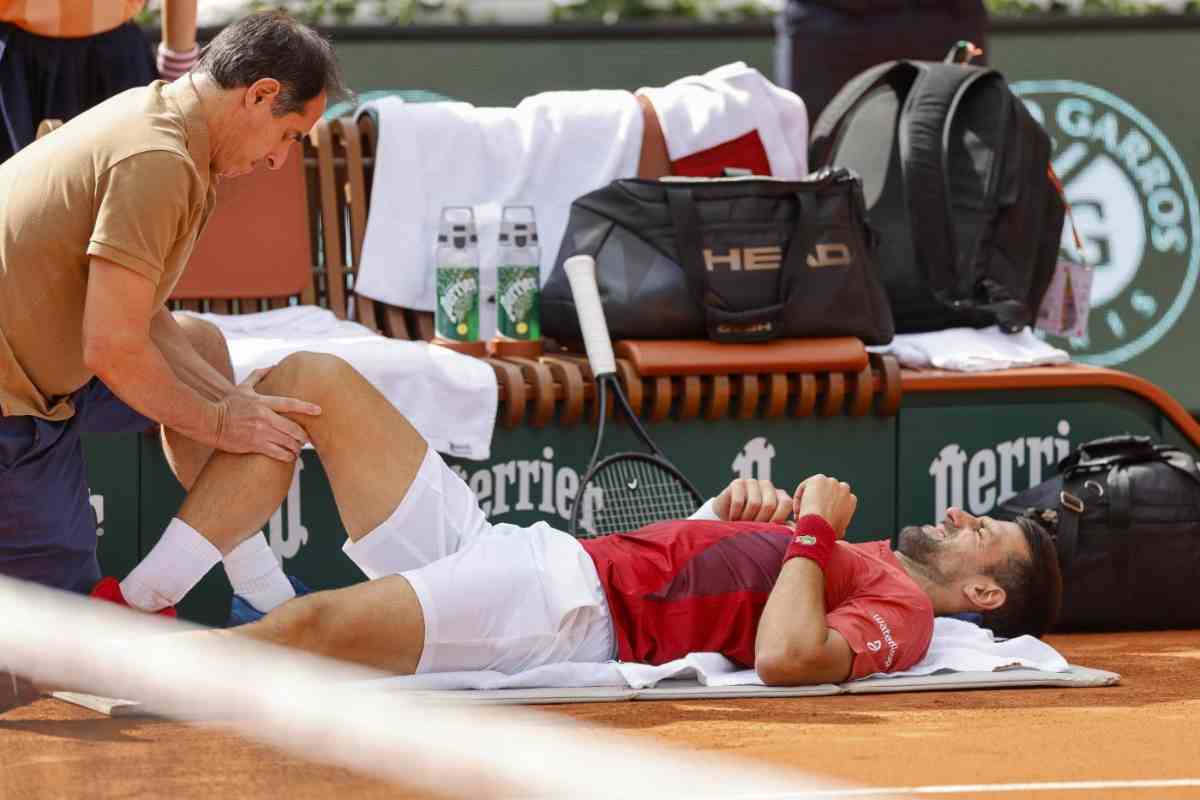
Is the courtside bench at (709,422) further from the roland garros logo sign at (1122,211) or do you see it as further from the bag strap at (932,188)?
the roland garros logo sign at (1122,211)

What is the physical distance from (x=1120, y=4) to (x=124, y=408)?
5.40m

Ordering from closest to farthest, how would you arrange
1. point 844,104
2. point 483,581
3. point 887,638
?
point 483,581 < point 887,638 < point 844,104

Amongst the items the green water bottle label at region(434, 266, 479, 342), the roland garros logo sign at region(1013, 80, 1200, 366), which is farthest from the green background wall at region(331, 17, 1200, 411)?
the green water bottle label at region(434, 266, 479, 342)

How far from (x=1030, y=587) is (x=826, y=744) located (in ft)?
3.67

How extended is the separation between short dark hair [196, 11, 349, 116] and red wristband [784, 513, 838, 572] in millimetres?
1261

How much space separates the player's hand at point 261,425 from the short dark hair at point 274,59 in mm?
574

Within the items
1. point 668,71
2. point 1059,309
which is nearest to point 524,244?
point 1059,309

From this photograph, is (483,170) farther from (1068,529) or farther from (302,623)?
(302,623)

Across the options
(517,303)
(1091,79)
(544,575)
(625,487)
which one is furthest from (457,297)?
(1091,79)

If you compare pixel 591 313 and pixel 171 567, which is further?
pixel 591 313

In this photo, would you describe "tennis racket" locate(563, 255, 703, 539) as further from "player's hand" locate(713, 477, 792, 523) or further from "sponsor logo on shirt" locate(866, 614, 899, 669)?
"sponsor logo on shirt" locate(866, 614, 899, 669)

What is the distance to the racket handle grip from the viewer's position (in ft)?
16.1

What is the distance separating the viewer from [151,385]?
144 inches

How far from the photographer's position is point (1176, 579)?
5.08m
